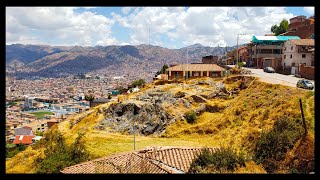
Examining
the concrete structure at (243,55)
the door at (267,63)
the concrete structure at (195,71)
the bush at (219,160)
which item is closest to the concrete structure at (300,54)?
the door at (267,63)

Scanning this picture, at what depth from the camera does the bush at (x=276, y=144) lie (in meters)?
11.6

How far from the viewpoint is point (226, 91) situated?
25.6m

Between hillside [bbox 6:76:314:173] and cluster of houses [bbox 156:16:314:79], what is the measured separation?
230 inches

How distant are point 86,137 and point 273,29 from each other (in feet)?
140

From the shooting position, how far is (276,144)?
12281 millimetres

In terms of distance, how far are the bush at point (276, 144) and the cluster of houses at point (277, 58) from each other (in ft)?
43.7

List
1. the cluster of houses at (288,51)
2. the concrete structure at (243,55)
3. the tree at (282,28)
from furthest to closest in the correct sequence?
the tree at (282,28) → the concrete structure at (243,55) → the cluster of houses at (288,51)

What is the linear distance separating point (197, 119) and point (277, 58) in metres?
16.8

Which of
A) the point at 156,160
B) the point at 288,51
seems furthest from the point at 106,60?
the point at 156,160

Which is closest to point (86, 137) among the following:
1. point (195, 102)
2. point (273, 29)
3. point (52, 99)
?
point (195, 102)

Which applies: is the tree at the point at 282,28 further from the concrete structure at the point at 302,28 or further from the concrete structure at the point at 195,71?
the concrete structure at the point at 195,71

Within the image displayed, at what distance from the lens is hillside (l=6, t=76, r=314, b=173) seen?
16.4 meters
